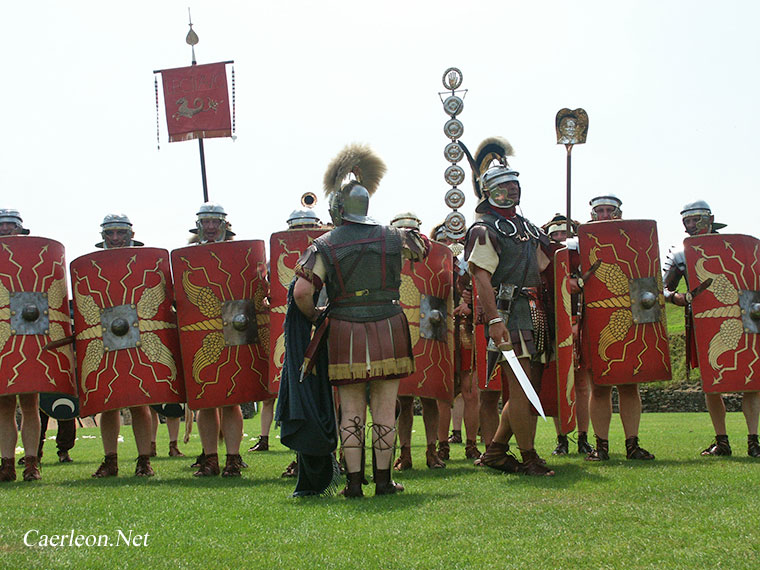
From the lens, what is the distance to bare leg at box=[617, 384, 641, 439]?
666cm

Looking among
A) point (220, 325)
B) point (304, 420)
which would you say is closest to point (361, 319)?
point (304, 420)

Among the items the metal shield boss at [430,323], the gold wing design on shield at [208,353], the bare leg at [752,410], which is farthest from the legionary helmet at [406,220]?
the bare leg at [752,410]

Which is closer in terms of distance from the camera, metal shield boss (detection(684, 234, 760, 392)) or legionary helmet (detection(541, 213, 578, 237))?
metal shield boss (detection(684, 234, 760, 392))

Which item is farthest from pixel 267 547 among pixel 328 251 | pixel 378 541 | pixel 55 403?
pixel 55 403

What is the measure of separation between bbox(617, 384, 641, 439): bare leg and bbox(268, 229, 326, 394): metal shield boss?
2.56 meters

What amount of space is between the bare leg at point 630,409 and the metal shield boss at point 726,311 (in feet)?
1.69

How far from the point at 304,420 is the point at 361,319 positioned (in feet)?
2.42

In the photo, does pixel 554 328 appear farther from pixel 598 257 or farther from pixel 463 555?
pixel 463 555

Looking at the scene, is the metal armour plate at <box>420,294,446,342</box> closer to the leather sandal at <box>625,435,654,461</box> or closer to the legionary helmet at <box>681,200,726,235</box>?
the leather sandal at <box>625,435,654,461</box>

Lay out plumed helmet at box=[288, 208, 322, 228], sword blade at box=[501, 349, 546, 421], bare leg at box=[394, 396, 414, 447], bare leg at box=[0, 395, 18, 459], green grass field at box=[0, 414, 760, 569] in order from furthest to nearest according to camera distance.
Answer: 1. plumed helmet at box=[288, 208, 322, 228]
2. bare leg at box=[394, 396, 414, 447]
3. bare leg at box=[0, 395, 18, 459]
4. sword blade at box=[501, 349, 546, 421]
5. green grass field at box=[0, 414, 760, 569]

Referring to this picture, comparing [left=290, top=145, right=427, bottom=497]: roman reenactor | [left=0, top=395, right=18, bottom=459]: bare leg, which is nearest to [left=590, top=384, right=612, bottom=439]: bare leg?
[left=290, top=145, right=427, bottom=497]: roman reenactor

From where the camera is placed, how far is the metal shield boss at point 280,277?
6.55m

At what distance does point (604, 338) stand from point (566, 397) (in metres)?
0.95

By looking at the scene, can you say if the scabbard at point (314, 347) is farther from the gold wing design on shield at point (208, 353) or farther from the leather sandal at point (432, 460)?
the leather sandal at point (432, 460)
